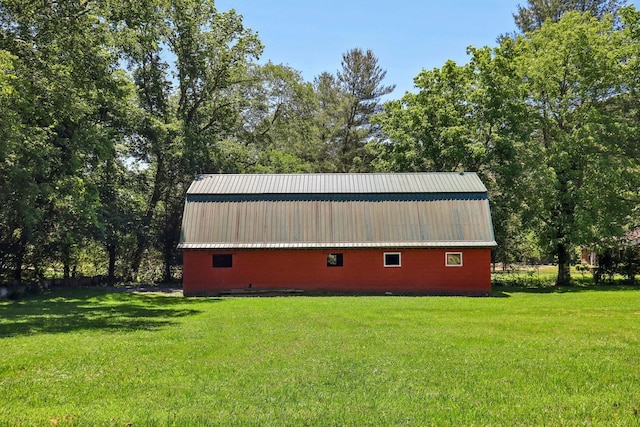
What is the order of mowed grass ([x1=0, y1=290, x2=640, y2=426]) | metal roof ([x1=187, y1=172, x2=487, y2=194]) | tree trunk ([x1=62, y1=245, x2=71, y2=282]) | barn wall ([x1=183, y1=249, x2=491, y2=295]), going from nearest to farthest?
mowed grass ([x1=0, y1=290, x2=640, y2=426])
barn wall ([x1=183, y1=249, x2=491, y2=295])
metal roof ([x1=187, y1=172, x2=487, y2=194])
tree trunk ([x1=62, y1=245, x2=71, y2=282])

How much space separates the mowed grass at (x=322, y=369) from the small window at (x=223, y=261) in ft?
29.9

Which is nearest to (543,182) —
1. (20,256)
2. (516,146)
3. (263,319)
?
(516,146)

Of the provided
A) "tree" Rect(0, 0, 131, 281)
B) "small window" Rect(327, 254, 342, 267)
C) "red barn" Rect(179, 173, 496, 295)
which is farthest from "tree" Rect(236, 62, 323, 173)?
"tree" Rect(0, 0, 131, 281)

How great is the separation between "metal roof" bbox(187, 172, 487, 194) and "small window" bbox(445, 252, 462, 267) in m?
3.37

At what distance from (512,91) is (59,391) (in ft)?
94.4

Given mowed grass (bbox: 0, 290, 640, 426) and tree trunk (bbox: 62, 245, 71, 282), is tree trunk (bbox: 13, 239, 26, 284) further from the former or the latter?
mowed grass (bbox: 0, 290, 640, 426)

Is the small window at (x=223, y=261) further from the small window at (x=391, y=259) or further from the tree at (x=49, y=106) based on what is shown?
the small window at (x=391, y=259)

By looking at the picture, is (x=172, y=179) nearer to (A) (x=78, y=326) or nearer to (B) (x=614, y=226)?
(A) (x=78, y=326)

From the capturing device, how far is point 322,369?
8820mm

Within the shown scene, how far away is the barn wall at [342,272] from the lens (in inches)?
981

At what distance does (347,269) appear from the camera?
2520cm

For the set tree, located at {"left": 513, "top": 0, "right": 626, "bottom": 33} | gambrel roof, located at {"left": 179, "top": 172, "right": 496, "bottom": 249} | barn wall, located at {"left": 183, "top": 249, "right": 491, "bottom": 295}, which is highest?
tree, located at {"left": 513, "top": 0, "right": 626, "bottom": 33}

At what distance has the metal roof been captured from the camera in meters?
27.1

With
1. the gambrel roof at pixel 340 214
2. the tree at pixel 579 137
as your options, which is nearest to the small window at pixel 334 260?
the gambrel roof at pixel 340 214
